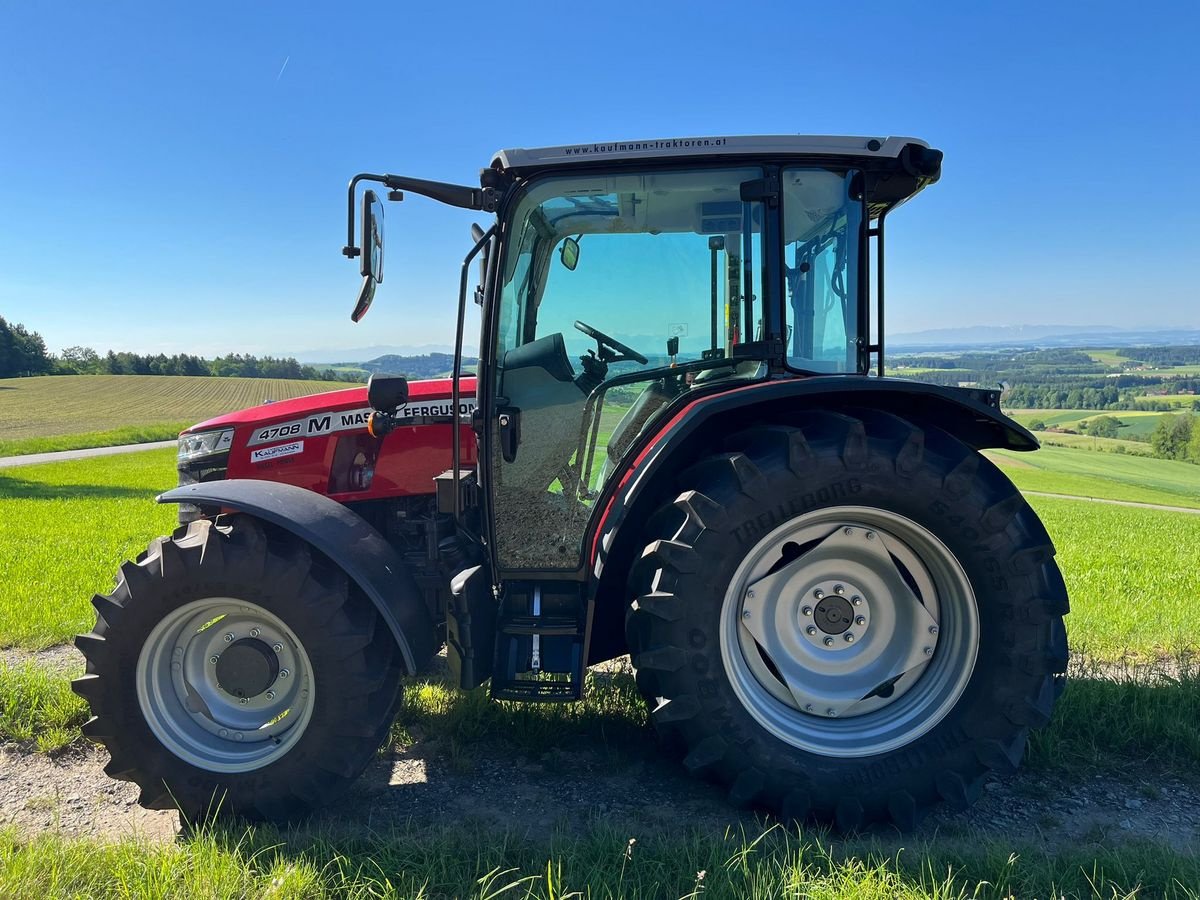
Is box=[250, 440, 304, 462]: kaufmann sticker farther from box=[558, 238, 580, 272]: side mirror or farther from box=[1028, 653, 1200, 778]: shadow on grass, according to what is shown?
box=[1028, 653, 1200, 778]: shadow on grass

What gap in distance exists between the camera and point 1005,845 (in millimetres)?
2176

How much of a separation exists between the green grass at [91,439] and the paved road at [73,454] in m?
0.46

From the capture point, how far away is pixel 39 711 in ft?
10.3

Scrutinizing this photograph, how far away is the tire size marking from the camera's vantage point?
231 centimetres

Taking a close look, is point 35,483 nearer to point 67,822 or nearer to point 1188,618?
point 67,822

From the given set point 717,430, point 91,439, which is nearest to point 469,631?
point 717,430

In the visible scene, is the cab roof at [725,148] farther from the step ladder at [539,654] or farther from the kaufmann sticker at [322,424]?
the step ladder at [539,654]

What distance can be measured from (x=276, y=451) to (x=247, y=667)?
1.04 meters

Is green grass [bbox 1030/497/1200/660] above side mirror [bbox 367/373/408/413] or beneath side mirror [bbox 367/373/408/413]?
beneath

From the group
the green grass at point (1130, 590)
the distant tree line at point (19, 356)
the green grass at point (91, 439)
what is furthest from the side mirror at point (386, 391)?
the distant tree line at point (19, 356)

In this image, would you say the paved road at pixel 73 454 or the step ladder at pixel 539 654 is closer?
the step ladder at pixel 539 654

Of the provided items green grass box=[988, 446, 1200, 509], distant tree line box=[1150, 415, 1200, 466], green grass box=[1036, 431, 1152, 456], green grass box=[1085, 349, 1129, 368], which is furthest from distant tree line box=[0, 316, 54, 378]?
green grass box=[1085, 349, 1129, 368]

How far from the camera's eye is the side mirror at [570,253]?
9.00 ft

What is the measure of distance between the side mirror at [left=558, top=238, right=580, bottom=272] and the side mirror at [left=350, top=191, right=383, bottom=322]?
0.68 m
